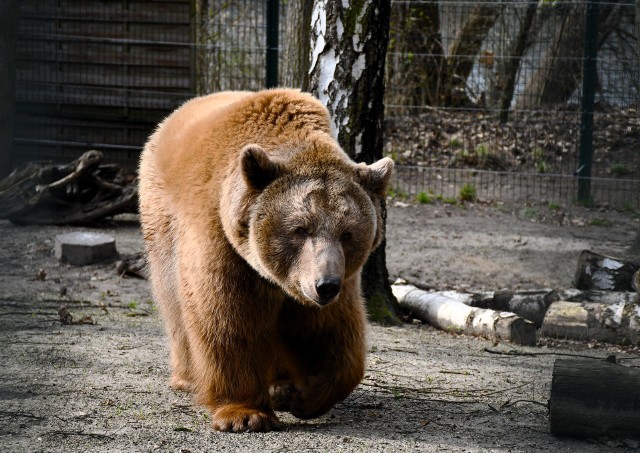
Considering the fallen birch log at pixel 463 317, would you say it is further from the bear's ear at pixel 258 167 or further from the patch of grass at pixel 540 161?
the patch of grass at pixel 540 161

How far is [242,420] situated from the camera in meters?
4.16

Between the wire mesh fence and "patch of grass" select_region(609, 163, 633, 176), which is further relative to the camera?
the wire mesh fence

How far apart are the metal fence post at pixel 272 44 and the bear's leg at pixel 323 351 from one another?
7.70 m

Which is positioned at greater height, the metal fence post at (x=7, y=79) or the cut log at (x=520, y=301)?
the metal fence post at (x=7, y=79)

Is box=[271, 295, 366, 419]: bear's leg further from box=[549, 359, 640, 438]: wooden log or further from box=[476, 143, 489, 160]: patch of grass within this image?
box=[476, 143, 489, 160]: patch of grass

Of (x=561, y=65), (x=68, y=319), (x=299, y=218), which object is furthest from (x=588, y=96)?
(x=299, y=218)

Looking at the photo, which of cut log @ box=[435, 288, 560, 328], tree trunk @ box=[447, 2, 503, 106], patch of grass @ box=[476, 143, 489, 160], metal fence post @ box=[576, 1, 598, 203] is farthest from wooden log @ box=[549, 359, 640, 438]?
patch of grass @ box=[476, 143, 489, 160]

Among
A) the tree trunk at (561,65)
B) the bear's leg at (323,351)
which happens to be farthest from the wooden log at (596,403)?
the tree trunk at (561,65)

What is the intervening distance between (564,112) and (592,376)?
8.99m

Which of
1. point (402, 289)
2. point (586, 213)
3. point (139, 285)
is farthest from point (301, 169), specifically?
point (586, 213)

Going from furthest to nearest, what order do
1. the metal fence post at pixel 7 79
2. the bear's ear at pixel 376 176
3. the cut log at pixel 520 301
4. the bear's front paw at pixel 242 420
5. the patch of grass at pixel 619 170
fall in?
1. the patch of grass at pixel 619 170
2. the metal fence post at pixel 7 79
3. the cut log at pixel 520 301
4. the bear's ear at pixel 376 176
5. the bear's front paw at pixel 242 420

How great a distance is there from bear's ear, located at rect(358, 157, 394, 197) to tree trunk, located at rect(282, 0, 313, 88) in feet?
11.3

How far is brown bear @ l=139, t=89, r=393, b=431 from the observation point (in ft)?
13.4

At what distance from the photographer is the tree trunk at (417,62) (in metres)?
13.5
